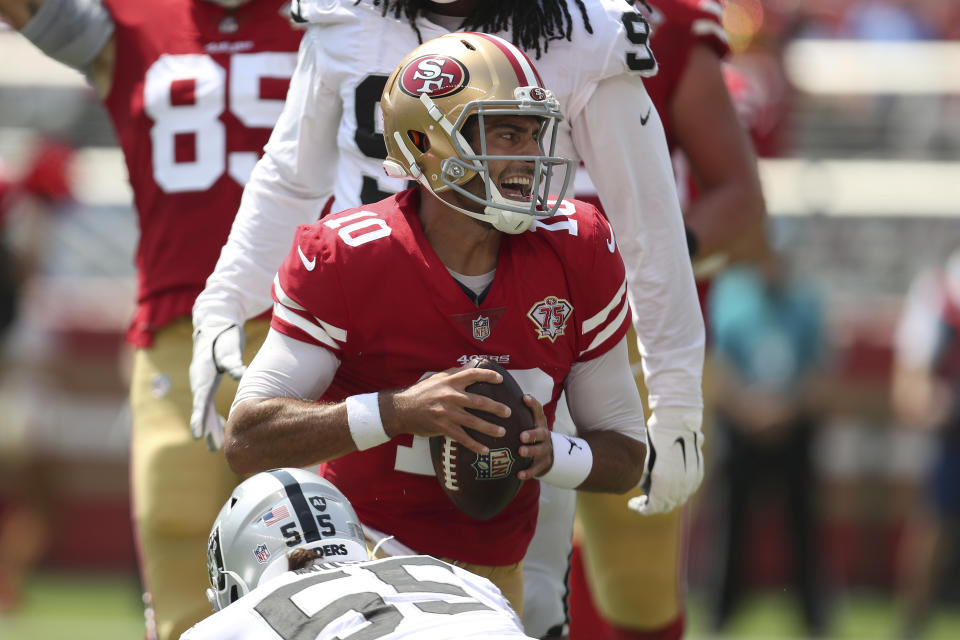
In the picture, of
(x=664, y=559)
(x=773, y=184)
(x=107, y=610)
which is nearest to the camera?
(x=664, y=559)

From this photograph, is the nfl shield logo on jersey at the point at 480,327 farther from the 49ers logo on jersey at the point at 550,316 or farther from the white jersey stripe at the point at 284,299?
the white jersey stripe at the point at 284,299

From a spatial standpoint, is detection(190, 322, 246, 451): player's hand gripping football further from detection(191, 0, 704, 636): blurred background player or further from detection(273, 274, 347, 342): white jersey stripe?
detection(273, 274, 347, 342): white jersey stripe

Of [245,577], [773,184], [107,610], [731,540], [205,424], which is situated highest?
[245,577]

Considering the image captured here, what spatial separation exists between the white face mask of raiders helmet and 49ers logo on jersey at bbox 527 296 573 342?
54 cm

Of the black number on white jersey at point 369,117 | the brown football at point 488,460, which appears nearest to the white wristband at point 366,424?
the brown football at point 488,460

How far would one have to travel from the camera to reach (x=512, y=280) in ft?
9.39

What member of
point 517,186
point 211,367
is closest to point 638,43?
point 517,186

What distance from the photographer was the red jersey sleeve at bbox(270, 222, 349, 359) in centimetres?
280

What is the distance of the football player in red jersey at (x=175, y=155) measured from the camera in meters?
3.96

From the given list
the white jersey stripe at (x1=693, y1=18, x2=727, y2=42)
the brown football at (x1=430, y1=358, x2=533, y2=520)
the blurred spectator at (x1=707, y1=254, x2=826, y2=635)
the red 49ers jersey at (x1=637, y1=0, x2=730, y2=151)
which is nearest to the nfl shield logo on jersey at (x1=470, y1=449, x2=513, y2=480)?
the brown football at (x1=430, y1=358, x2=533, y2=520)

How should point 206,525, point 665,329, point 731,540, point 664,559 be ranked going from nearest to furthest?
1. point 665,329
2. point 206,525
3. point 664,559
4. point 731,540

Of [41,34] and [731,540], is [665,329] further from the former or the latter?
Answer: [731,540]

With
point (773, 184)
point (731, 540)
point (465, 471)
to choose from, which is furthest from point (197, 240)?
point (773, 184)

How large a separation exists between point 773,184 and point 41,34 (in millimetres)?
6531
